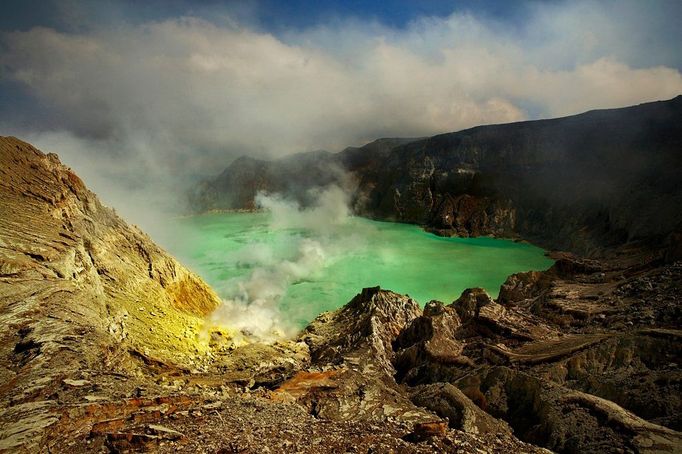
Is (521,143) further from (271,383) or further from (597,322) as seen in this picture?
(271,383)

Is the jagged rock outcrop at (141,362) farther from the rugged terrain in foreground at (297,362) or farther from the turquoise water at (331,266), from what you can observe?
the turquoise water at (331,266)

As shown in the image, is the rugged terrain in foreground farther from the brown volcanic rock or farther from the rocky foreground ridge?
the rocky foreground ridge

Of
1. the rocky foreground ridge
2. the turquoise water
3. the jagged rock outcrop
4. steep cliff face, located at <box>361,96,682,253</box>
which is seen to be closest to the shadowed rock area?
the jagged rock outcrop

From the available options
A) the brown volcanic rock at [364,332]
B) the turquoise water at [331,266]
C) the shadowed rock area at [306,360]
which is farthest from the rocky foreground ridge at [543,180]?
the brown volcanic rock at [364,332]

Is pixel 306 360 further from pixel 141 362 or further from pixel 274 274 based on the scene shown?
pixel 274 274

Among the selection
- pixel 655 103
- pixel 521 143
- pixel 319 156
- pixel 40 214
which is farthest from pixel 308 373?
pixel 319 156

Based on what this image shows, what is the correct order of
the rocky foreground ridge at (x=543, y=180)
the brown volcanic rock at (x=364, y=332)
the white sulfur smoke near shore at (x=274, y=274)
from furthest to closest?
the rocky foreground ridge at (x=543, y=180) → the white sulfur smoke near shore at (x=274, y=274) → the brown volcanic rock at (x=364, y=332)

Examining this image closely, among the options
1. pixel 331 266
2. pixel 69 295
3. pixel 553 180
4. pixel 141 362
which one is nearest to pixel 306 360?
pixel 141 362
